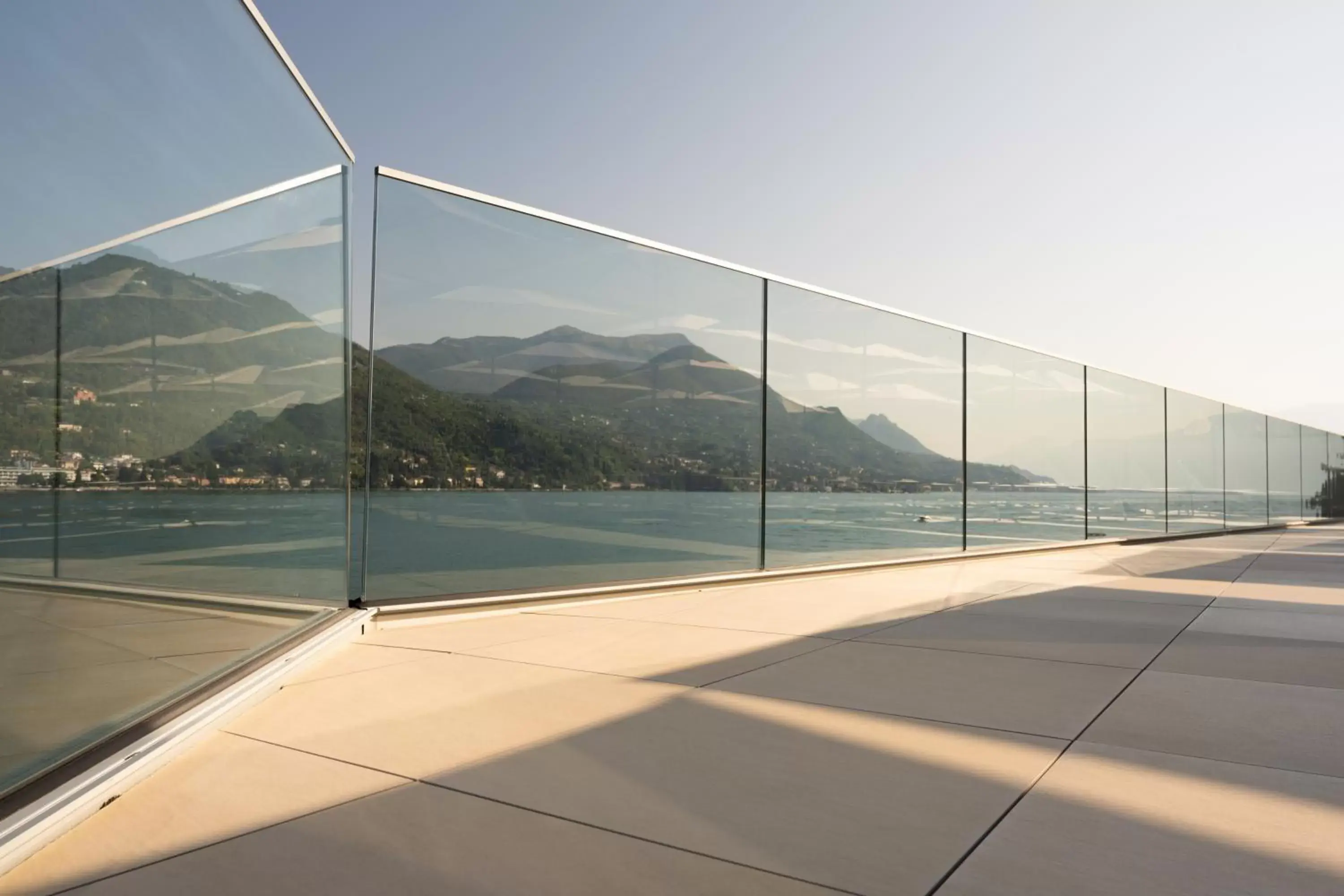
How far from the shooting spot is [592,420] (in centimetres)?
496

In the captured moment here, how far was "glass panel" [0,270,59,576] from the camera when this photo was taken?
1.32 metres

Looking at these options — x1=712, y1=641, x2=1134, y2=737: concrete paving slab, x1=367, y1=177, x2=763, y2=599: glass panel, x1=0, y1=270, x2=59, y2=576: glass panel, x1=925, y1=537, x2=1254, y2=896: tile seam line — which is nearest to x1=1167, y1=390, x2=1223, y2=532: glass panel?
x1=367, y1=177, x2=763, y2=599: glass panel

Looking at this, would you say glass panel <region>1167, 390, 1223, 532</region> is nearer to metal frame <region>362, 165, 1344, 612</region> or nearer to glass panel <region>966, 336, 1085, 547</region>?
metal frame <region>362, 165, 1344, 612</region>

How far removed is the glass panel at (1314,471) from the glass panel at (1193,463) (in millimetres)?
6293

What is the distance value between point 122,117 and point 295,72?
1327 mm

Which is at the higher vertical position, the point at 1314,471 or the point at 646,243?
the point at 646,243

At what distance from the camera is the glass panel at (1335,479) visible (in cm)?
1928

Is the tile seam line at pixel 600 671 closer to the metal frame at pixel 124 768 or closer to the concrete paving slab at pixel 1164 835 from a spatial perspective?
the metal frame at pixel 124 768

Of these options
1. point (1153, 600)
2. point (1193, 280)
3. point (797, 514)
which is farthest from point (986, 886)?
point (1193, 280)

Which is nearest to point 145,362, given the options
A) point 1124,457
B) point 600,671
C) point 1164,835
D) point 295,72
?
point 295,72

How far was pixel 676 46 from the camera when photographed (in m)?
13.2

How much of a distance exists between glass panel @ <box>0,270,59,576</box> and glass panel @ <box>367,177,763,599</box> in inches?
95.4

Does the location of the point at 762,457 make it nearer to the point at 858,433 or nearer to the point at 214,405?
the point at 858,433

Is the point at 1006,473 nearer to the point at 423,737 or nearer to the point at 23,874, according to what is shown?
the point at 423,737
